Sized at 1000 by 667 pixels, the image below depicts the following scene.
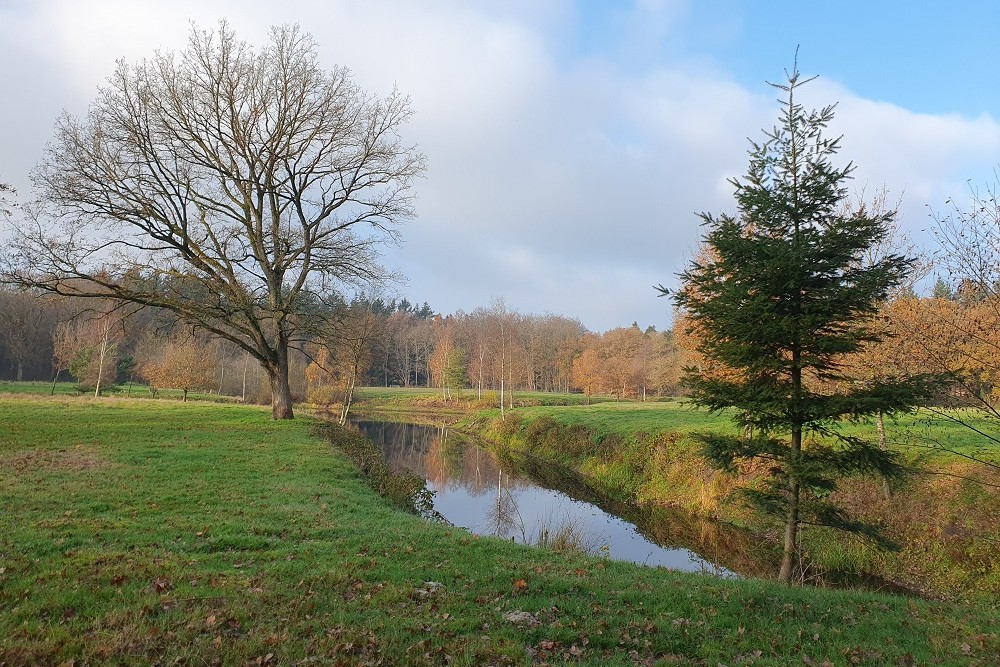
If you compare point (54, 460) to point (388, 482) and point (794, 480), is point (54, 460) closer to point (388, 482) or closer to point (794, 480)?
point (388, 482)

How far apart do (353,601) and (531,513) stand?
1263cm

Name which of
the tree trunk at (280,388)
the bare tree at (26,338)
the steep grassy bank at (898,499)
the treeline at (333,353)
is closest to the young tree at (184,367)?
the treeline at (333,353)

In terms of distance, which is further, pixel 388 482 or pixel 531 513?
pixel 531 513

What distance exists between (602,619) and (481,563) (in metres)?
2.29

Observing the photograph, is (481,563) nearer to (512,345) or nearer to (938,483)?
(938,483)

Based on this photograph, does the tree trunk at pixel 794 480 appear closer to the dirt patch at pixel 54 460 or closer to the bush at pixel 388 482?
the bush at pixel 388 482

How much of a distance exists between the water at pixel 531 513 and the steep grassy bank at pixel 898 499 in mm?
1468

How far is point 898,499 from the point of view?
13008 mm

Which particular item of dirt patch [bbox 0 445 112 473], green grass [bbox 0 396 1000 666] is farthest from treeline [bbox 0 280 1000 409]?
dirt patch [bbox 0 445 112 473]

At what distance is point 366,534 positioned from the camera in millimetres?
8664

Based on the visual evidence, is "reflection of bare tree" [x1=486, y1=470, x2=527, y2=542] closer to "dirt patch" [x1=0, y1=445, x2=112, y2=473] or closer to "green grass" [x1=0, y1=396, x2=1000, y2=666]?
"green grass" [x1=0, y1=396, x2=1000, y2=666]

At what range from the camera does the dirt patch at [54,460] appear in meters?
11.8

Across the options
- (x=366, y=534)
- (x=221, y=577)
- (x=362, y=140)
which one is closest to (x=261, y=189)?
(x=362, y=140)

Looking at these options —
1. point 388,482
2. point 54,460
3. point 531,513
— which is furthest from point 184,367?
point 531,513
